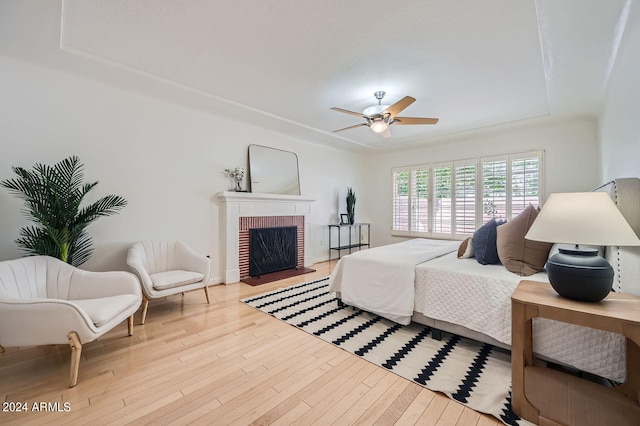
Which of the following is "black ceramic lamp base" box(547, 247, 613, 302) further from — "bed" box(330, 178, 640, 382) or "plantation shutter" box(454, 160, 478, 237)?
"plantation shutter" box(454, 160, 478, 237)

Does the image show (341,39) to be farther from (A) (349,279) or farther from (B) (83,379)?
(B) (83,379)

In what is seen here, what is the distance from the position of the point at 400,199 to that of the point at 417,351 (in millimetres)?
4341

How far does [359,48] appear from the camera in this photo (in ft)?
7.69

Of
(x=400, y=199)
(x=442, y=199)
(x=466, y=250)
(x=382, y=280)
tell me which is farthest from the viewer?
(x=400, y=199)

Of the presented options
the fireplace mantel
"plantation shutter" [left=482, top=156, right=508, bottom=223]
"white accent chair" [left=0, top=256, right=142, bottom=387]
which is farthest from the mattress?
the fireplace mantel

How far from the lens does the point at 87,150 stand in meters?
2.96

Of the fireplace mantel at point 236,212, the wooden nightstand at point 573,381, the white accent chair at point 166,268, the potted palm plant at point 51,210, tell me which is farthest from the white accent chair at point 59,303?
the wooden nightstand at point 573,381

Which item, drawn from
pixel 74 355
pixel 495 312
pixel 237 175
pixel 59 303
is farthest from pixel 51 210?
pixel 495 312

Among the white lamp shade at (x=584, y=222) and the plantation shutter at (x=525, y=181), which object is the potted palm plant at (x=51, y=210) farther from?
the plantation shutter at (x=525, y=181)

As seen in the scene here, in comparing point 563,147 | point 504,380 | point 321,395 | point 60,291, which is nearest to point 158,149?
point 60,291

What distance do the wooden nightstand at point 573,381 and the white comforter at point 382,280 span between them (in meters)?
0.97

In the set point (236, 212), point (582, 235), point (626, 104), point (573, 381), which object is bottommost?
point (573, 381)

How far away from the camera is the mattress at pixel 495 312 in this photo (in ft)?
5.11

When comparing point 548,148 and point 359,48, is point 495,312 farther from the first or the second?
point 548,148
